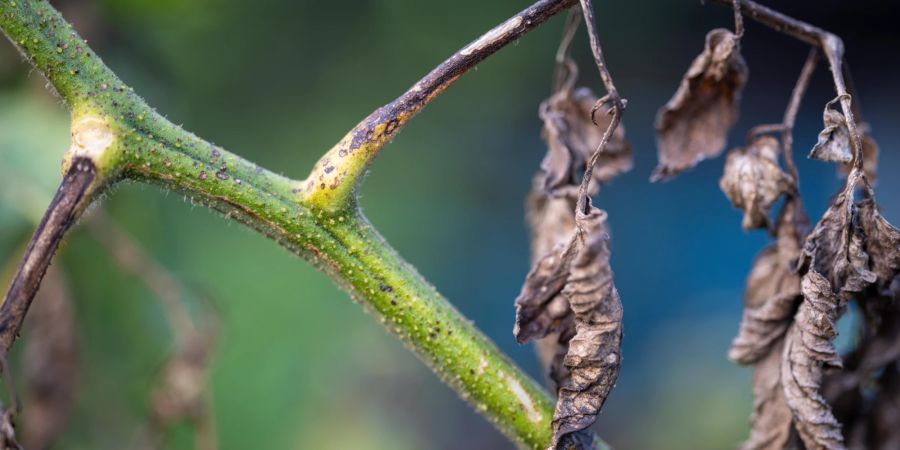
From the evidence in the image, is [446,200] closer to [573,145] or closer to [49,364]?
[49,364]

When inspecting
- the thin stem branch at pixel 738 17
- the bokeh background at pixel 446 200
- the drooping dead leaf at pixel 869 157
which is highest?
the bokeh background at pixel 446 200

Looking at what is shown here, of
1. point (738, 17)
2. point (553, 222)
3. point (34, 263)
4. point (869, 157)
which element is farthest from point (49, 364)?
point (869, 157)

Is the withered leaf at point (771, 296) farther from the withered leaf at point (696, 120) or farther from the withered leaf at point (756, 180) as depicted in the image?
the withered leaf at point (696, 120)

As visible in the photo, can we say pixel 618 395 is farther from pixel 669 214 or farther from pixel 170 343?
pixel 170 343

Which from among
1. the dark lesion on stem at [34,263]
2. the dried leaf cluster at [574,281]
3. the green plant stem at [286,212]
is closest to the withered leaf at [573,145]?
the dried leaf cluster at [574,281]

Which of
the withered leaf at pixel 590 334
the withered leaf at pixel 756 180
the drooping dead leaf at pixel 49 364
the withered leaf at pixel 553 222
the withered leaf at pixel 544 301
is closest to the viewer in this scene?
the withered leaf at pixel 590 334
